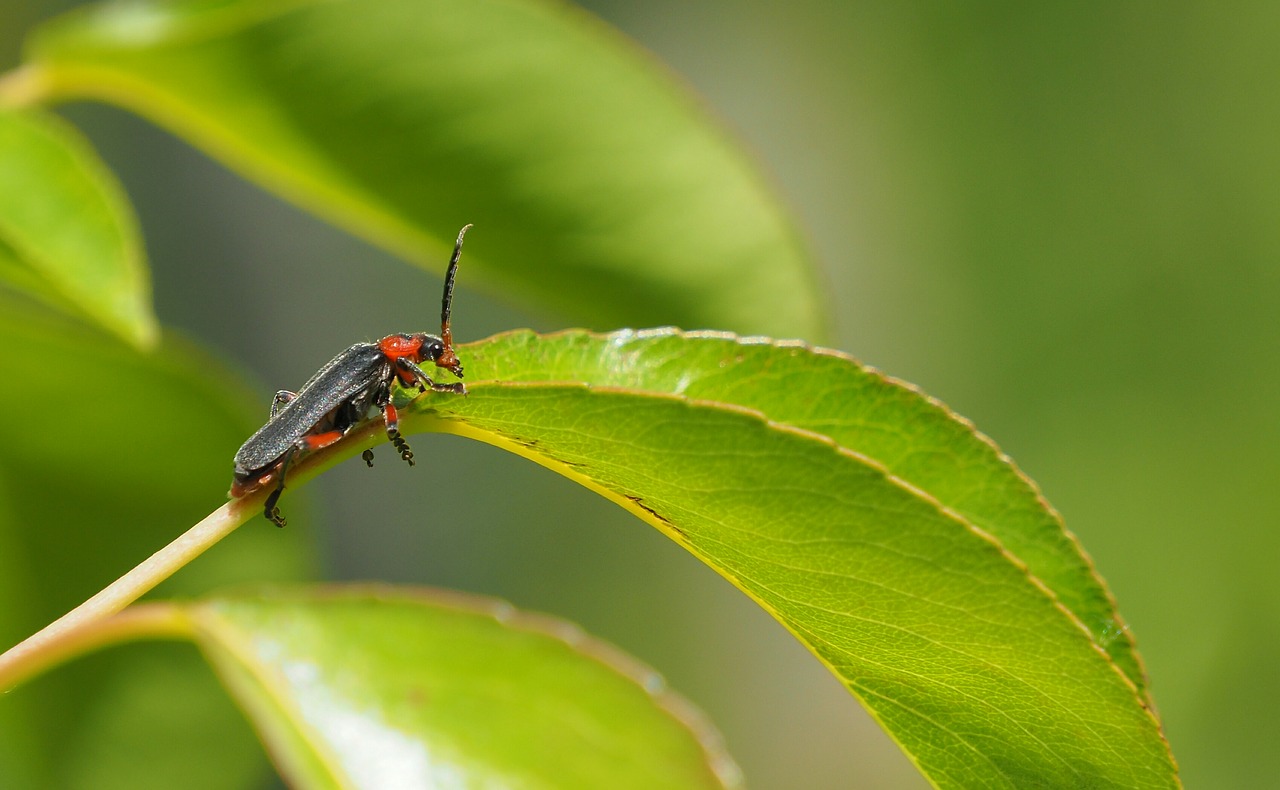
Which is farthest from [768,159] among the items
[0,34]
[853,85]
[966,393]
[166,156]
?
[0,34]

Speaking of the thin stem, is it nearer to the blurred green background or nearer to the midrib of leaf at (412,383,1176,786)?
the midrib of leaf at (412,383,1176,786)

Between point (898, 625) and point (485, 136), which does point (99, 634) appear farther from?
point (485, 136)

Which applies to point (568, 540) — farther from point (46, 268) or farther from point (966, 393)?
point (46, 268)

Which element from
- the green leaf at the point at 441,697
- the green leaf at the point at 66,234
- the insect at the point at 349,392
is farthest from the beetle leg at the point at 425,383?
the green leaf at the point at 66,234

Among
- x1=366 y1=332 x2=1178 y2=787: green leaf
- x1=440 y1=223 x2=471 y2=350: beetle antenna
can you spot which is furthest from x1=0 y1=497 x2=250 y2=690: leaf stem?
x1=440 y1=223 x2=471 y2=350: beetle antenna

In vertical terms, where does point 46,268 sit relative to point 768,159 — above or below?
below

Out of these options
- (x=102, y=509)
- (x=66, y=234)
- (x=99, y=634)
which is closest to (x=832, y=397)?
(x=99, y=634)
